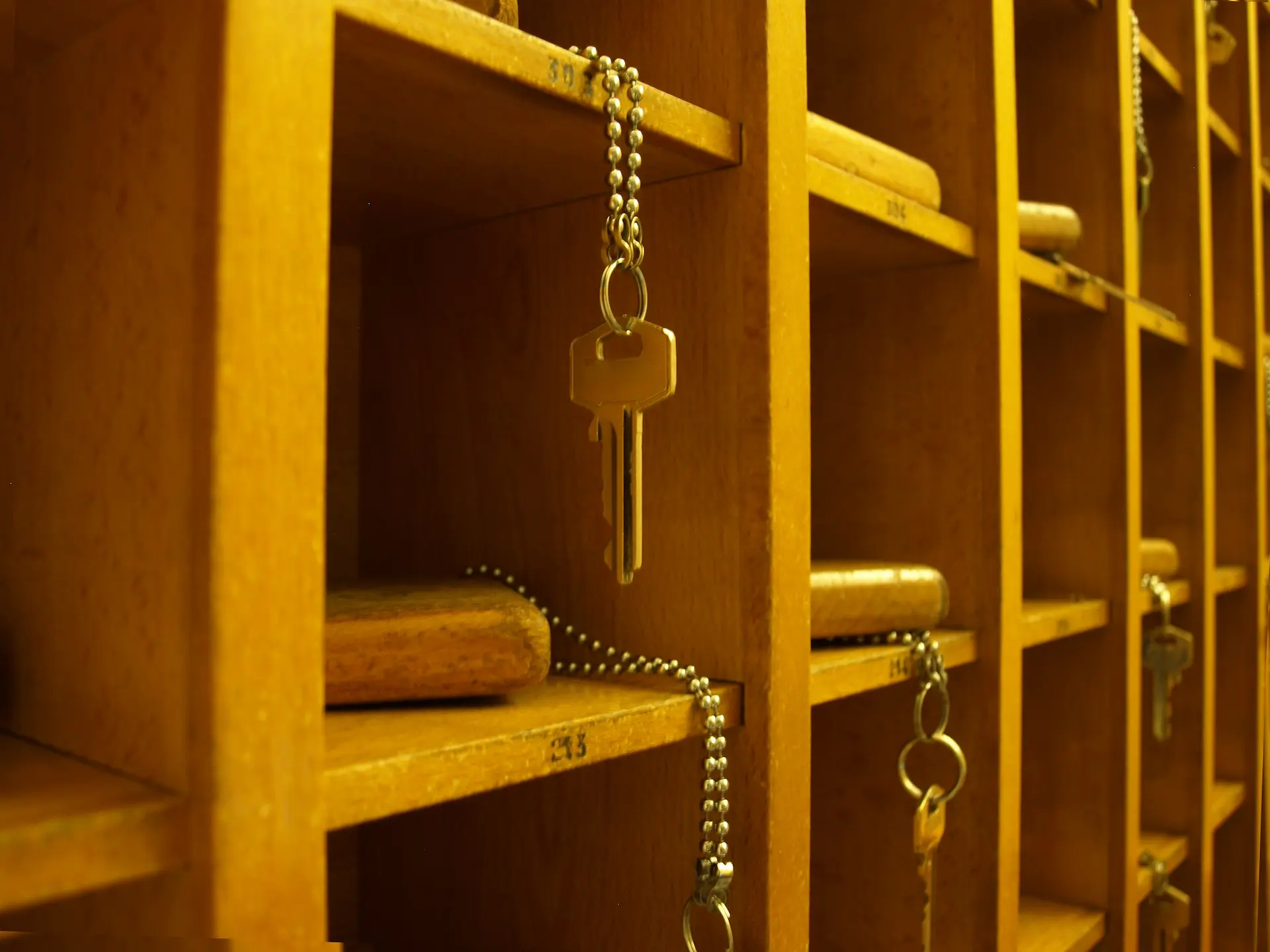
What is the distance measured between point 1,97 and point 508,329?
0.30 m

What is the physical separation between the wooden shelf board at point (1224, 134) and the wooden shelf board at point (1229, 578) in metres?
0.59

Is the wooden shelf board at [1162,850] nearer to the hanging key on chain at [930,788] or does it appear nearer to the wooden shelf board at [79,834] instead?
the hanging key on chain at [930,788]

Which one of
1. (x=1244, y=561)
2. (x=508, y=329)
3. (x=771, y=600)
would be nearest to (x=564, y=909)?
(x=771, y=600)

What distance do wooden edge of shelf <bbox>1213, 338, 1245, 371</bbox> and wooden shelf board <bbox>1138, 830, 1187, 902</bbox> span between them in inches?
23.8

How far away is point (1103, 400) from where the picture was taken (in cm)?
111

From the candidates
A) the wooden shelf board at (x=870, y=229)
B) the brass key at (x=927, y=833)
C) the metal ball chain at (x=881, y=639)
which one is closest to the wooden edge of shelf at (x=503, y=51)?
the wooden shelf board at (x=870, y=229)

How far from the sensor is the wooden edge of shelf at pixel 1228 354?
1.48 metres

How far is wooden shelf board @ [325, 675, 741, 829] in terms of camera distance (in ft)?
1.37

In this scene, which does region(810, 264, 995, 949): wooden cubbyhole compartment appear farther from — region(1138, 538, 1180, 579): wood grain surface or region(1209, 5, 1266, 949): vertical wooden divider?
region(1209, 5, 1266, 949): vertical wooden divider

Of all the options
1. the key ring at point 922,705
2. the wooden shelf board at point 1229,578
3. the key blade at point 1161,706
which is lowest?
the key blade at point 1161,706

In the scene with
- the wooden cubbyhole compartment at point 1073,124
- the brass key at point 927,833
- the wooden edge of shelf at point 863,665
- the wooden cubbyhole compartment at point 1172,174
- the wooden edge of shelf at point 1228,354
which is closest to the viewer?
the wooden edge of shelf at point 863,665

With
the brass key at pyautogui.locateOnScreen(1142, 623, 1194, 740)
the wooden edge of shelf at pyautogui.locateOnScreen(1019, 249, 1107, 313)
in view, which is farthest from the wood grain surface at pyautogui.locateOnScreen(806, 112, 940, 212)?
the brass key at pyautogui.locateOnScreen(1142, 623, 1194, 740)

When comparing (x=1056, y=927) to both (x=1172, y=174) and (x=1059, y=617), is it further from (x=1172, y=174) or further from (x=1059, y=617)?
(x=1172, y=174)

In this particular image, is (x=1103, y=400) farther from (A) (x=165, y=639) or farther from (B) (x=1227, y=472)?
(A) (x=165, y=639)
